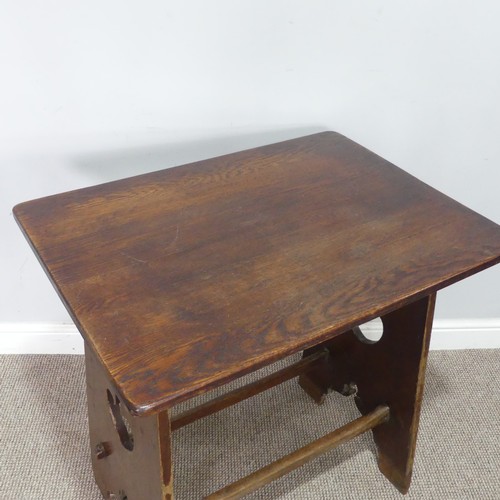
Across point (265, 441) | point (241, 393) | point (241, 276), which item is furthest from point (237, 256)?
point (265, 441)

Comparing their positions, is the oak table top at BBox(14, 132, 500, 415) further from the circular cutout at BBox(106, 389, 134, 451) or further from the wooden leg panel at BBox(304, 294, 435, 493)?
the circular cutout at BBox(106, 389, 134, 451)

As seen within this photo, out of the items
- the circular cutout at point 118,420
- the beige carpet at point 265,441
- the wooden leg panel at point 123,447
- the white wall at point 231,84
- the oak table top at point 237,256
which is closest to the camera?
the oak table top at point 237,256

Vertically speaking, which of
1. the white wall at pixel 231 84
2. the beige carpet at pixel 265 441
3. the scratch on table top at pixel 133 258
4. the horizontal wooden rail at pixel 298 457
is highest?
the white wall at pixel 231 84

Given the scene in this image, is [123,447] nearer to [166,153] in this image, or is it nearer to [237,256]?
[237,256]

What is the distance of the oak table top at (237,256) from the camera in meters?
0.84

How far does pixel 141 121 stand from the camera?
4.50 ft

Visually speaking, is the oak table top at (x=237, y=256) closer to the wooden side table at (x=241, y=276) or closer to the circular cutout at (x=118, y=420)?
the wooden side table at (x=241, y=276)

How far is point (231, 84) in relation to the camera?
1.34 meters

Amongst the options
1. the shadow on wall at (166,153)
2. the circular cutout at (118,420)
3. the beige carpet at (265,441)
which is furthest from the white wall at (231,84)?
the circular cutout at (118,420)

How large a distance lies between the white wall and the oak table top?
16 centimetres

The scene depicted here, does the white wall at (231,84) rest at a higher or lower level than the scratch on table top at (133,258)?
higher

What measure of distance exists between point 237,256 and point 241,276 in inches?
2.0

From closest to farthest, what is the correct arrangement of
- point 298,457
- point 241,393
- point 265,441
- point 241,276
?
point 241,276, point 298,457, point 241,393, point 265,441

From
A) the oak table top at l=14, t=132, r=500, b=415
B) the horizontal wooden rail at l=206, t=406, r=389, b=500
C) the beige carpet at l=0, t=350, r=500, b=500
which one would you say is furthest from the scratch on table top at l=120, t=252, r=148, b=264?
the beige carpet at l=0, t=350, r=500, b=500
